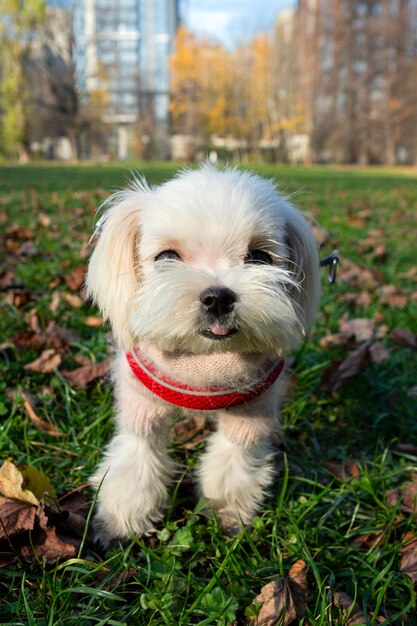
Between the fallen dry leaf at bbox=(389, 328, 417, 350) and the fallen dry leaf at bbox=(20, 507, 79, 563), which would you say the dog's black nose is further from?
the fallen dry leaf at bbox=(389, 328, 417, 350)

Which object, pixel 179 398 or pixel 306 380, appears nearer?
pixel 179 398

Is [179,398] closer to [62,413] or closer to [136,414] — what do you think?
[136,414]

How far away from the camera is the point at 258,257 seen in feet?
6.98

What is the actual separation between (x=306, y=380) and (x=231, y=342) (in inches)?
60.4

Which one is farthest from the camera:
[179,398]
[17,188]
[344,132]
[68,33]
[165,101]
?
[165,101]

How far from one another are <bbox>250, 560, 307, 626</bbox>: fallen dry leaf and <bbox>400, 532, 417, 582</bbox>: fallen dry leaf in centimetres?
43

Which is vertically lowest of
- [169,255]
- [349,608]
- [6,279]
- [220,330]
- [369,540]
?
[369,540]

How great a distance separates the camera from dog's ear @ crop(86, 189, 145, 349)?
7.03 ft

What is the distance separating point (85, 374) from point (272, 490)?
1231 mm

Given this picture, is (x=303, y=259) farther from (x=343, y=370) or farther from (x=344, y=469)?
(x=343, y=370)

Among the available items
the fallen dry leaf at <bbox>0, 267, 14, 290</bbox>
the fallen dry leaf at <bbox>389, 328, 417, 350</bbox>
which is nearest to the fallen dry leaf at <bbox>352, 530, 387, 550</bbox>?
the fallen dry leaf at <bbox>389, 328, 417, 350</bbox>

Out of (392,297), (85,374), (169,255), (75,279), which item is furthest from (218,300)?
(392,297)

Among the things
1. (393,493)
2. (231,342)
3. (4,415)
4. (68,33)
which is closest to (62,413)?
(4,415)

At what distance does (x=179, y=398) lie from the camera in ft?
7.00
